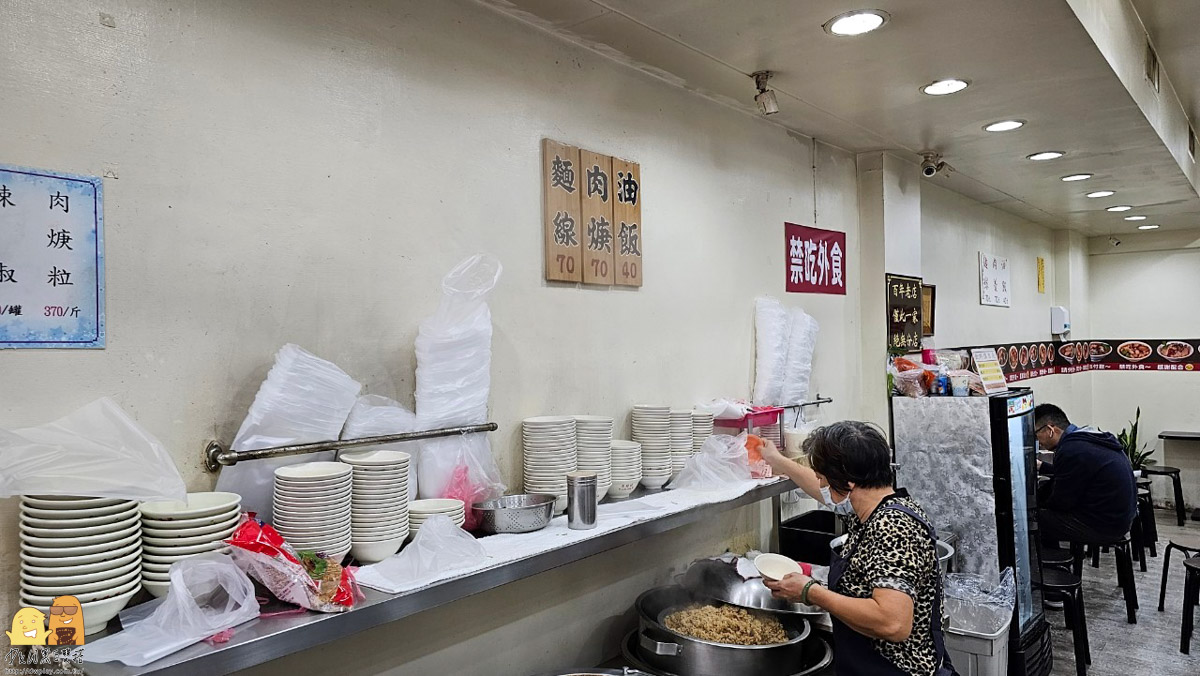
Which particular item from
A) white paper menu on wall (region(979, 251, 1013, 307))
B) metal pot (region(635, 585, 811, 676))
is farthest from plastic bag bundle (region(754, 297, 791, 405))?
white paper menu on wall (region(979, 251, 1013, 307))

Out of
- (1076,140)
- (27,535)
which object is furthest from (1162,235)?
(27,535)

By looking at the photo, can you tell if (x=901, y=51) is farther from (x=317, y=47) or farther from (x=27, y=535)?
(x=27, y=535)

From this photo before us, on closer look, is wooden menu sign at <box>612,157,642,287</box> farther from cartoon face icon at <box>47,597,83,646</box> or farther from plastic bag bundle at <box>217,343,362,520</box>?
cartoon face icon at <box>47,597,83,646</box>

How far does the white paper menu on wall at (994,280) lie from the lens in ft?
20.8

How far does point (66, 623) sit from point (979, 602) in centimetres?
345

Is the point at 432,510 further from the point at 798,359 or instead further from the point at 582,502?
the point at 798,359

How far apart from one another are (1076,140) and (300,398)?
426cm

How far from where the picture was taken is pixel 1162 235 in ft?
28.2

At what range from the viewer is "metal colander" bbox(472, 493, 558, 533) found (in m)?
2.15

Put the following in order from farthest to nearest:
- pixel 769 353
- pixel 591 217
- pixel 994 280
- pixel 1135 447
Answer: pixel 1135 447
pixel 994 280
pixel 769 353
pixel 591 217

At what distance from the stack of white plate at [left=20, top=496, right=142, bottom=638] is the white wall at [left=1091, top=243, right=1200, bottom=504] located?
10244 millimetres

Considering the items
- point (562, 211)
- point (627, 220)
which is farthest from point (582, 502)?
point (627, 220)

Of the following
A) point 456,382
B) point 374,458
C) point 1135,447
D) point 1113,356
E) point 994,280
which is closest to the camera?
point 374,458

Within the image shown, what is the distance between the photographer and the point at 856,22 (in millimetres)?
2559
